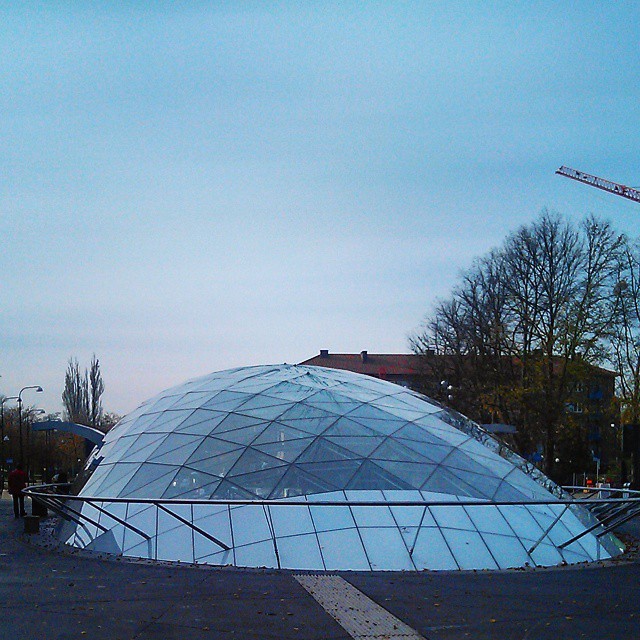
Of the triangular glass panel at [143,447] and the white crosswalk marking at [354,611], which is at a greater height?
the triangular glass panel at [143,447]

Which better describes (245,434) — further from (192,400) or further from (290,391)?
(192,400)

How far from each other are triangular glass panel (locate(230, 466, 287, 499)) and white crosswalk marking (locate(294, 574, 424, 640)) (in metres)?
3.42

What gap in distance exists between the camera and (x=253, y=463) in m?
14.8

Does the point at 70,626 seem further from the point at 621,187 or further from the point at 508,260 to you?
the point at 621,187

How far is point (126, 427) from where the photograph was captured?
61.8 ft

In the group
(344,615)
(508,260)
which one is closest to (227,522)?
(344,615)

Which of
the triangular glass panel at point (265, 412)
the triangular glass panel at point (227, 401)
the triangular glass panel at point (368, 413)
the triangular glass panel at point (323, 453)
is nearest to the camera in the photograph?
the triangular glass panel at point (323, 453)

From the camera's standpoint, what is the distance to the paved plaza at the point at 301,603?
7297 mm

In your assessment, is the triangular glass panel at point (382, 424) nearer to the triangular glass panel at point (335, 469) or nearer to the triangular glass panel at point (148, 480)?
the triangular glass panel at point (335, 469)

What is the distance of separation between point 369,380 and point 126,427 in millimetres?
5909

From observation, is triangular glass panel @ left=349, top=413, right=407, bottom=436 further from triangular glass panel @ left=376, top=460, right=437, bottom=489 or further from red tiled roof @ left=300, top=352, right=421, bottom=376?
red tiled roof @ left=300, top=352, right=421, bottom=376

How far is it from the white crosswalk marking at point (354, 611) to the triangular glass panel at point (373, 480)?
11.7 feet

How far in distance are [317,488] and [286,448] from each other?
142cm

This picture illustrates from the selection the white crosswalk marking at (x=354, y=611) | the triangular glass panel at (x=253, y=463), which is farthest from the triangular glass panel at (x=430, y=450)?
the white crosswalk marking at (x=354, y=611)
